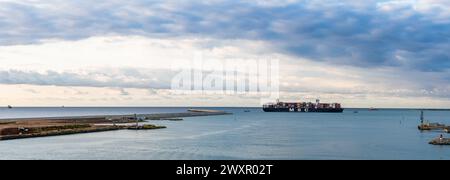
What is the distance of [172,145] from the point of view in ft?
235

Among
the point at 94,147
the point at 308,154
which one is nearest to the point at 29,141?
the point at 94,147

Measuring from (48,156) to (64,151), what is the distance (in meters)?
4.97

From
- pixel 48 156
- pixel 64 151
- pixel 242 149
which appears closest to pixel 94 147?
pixel 64 151

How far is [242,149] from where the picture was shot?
216 feet
